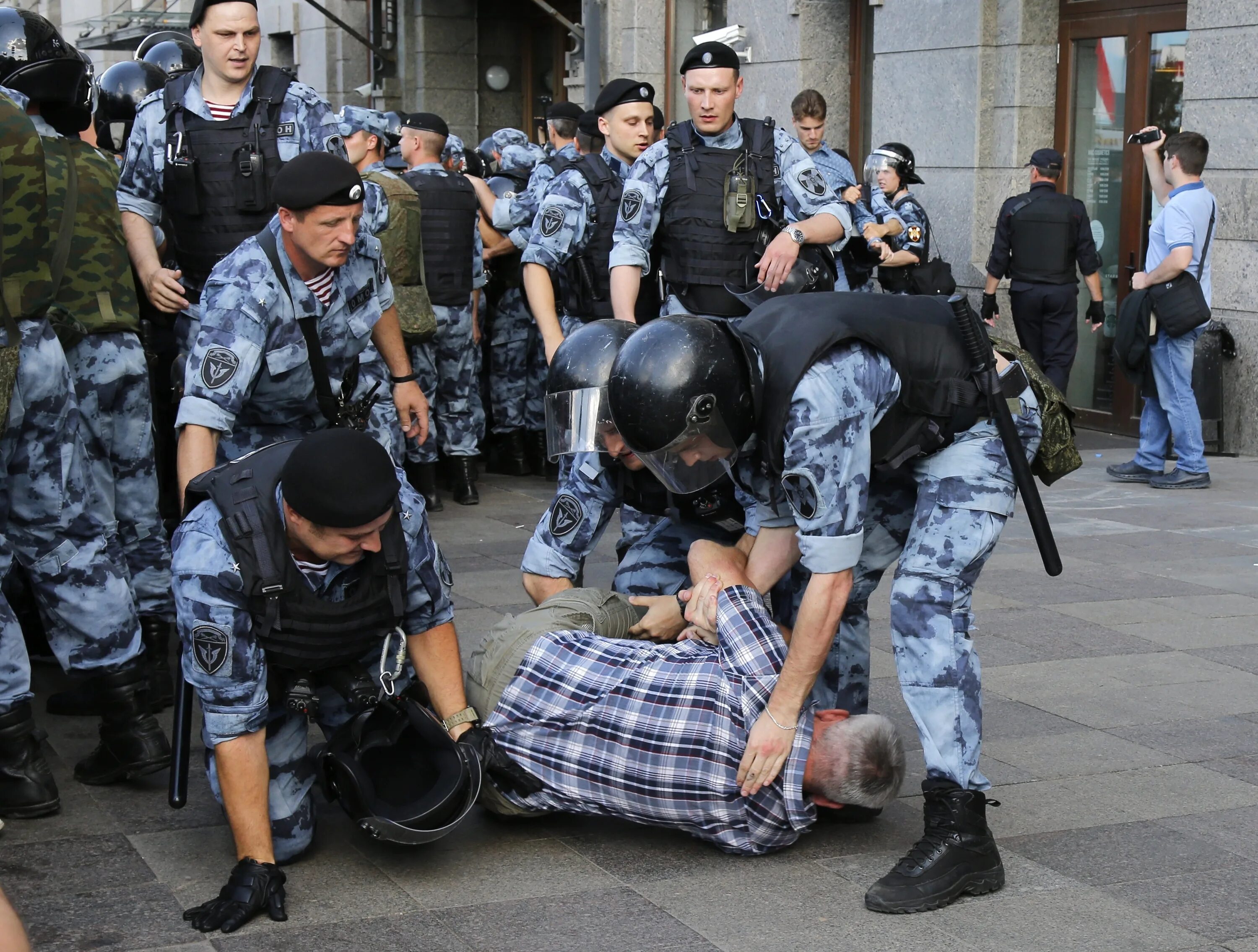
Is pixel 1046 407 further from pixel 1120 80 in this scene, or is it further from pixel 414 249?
pixel 1120 80

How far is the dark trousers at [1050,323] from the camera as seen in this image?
10477 millimetres

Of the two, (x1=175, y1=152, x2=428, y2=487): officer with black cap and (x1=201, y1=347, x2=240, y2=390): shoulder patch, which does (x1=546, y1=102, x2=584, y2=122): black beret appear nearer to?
(x1=175, y1=152, x2=428, y2=487): officer with black cap

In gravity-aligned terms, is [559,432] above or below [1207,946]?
above

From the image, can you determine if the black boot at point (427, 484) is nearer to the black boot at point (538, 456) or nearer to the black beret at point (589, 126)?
the black boot at point (538, 456)

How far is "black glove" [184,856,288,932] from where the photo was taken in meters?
3.41

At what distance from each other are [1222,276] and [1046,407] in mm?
6554

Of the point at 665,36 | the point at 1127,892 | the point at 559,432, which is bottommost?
the point at 1127,892

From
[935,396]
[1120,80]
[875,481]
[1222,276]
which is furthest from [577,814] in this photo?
[1120,80]

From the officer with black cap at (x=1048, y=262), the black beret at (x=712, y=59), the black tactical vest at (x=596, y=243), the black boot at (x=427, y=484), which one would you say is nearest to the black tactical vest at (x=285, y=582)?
the black beret at (x=712, y=59)

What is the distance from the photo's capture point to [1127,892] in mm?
3619

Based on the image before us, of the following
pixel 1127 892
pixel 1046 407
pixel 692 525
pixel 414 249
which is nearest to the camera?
pixel 1127 892

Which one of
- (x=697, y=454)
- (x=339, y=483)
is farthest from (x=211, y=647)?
(x=697, y=454)

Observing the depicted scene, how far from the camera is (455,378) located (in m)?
8.88

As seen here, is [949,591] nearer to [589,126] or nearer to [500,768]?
[500,768]
